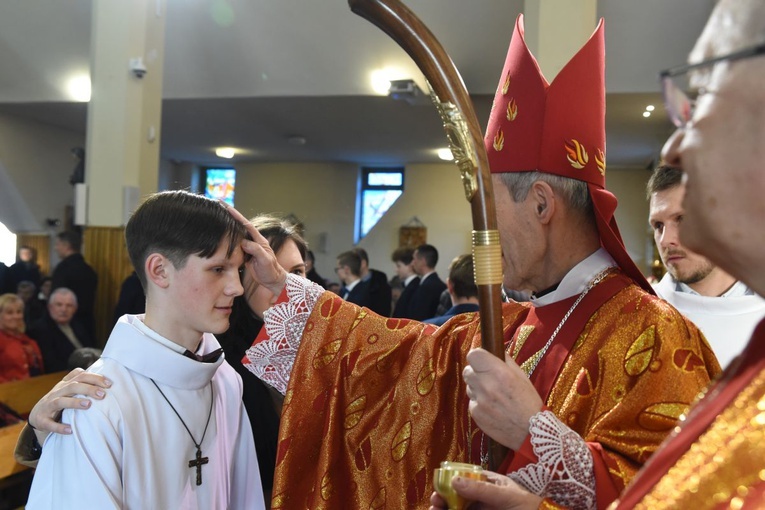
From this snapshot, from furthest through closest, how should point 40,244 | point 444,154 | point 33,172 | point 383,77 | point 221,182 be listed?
point 221,182
point 444,154
point 40,244
point 33,172
point 383,77

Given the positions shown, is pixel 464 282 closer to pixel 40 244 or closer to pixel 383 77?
pixel 383 77

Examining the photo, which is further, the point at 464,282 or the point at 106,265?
the point at 106,265

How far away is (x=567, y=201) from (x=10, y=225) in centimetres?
1218

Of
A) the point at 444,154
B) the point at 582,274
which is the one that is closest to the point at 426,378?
the point at 582,274

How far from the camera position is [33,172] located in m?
12.0

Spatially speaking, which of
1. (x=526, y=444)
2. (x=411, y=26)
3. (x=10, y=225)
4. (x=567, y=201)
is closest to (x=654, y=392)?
(x=526, y=444)

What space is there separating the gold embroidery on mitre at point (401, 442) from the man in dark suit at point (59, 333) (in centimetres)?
428

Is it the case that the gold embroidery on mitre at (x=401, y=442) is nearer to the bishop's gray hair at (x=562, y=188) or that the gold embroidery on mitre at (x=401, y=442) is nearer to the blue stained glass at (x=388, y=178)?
the bishop's gray hair at (x=562, y=188)

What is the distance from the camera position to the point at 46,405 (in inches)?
59.6

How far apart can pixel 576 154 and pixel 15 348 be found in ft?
14.6

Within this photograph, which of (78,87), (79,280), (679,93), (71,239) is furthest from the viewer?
(78,87)

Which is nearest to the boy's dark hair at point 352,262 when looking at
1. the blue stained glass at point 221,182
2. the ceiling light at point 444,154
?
the ceiling light at point 444,154

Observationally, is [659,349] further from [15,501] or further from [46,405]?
[15,501]

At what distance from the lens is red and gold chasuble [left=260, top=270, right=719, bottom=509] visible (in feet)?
4.75
